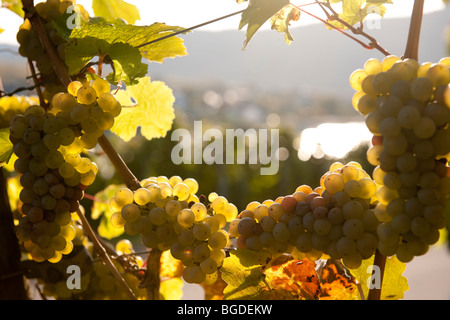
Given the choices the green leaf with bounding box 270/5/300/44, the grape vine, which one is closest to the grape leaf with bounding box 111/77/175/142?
the grape vine

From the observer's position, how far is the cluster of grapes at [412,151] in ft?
1.04

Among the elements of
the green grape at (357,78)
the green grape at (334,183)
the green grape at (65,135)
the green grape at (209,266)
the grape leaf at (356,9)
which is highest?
the grape leaf at (356,9)

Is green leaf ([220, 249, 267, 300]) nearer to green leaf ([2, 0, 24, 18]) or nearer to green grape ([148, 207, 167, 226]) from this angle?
green grape ([148, 207, 167, 226])

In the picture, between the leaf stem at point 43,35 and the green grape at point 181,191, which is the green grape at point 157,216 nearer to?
the green grape at point 181,191

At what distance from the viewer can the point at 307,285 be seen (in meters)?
0.46

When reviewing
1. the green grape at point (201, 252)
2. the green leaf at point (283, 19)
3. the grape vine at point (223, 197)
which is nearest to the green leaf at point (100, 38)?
the grape vine at point (223, 197)

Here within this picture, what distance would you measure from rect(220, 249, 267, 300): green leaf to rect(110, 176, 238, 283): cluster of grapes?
13 mm

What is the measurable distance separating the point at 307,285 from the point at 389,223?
148 mm

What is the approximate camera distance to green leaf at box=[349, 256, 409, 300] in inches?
17.9

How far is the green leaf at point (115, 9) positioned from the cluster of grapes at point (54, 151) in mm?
218

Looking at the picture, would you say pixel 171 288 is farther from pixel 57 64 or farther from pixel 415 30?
pixel 415 30

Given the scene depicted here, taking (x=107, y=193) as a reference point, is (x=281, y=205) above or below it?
above
